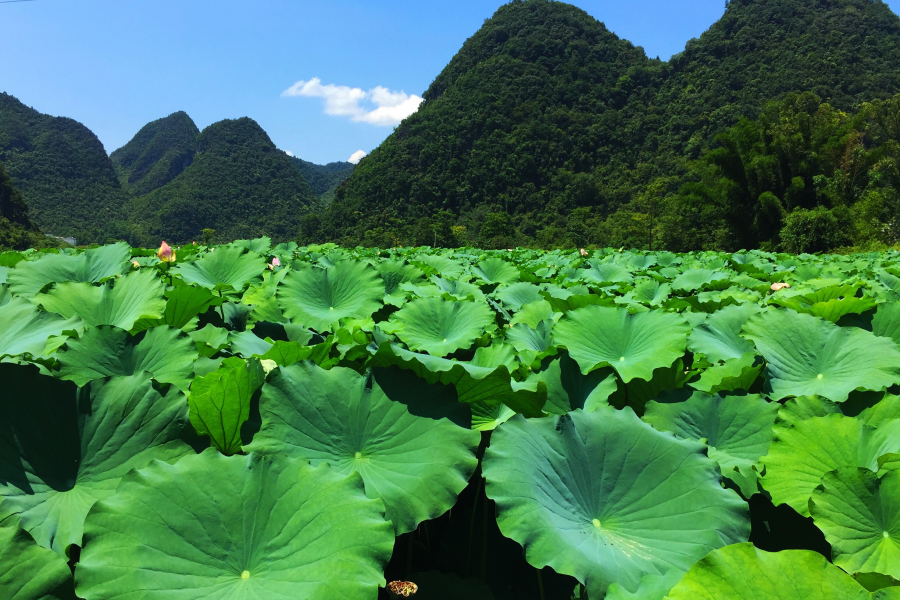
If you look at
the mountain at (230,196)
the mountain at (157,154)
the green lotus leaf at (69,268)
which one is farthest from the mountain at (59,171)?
the green lotus leaf at (69,268)

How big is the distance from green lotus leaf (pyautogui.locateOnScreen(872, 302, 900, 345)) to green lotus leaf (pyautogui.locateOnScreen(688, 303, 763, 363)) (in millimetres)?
339

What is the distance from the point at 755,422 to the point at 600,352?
1.28 ft

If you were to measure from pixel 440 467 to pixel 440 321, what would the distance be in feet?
2.91

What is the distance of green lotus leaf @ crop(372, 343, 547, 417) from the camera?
32.5 inches

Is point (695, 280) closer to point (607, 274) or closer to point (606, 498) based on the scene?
point (607, 274)

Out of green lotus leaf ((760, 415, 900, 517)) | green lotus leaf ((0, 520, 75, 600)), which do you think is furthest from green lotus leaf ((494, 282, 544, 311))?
green lotus leaf ((0, 520, 75, 600))

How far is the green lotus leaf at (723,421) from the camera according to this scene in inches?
38.4

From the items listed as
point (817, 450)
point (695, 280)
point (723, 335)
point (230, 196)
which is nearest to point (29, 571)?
point (817, 450)

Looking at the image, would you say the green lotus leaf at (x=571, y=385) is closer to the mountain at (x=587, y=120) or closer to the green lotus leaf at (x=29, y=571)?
the green lotus leaf at (x=29, y=571)

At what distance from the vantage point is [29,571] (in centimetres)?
50

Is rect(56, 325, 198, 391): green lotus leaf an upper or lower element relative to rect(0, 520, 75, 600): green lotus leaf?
upper

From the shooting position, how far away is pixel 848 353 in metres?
1.25

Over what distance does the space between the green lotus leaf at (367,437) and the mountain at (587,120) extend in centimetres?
4051

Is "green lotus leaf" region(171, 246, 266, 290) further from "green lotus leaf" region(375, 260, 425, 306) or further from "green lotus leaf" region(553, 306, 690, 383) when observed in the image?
"green lotus leaf" region(553, 306, 690, 383)
